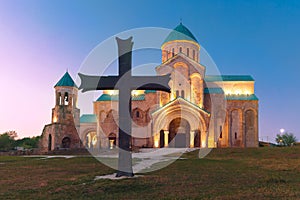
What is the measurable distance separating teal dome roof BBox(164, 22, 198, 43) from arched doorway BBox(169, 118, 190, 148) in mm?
11023

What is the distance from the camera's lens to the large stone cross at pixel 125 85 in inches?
370

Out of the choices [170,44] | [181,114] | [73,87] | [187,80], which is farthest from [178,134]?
[73,87]

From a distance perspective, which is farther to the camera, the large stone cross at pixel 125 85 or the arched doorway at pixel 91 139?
the arched doorway at pixel 91 139

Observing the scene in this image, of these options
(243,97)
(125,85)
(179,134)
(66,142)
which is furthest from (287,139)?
(125,85)

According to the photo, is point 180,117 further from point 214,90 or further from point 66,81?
point 66,81

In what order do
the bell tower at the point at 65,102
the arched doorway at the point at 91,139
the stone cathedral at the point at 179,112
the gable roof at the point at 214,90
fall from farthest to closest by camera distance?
the arched doorway at the point at 91,139
the gable roof at the point at 214,90
the bell tower at the point at 65,102
the stone cathedral at the point at 179,112

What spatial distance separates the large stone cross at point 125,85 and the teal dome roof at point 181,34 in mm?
27189

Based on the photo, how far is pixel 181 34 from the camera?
1435 inches

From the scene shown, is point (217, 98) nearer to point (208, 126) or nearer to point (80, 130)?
point (208, 126)

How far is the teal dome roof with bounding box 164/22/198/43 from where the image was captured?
118 feet

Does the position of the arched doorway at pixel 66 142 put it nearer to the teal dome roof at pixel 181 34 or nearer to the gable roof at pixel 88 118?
the gable roof at pixel 88 118

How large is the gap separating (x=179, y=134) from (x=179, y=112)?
12.9 ft

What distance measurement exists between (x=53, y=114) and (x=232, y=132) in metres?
22.4

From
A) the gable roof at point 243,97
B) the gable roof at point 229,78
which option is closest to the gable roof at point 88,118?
the gable roof at point 229,78
